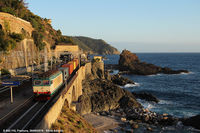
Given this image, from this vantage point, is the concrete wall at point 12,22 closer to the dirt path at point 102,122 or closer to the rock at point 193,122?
the dirt path at point 102,122

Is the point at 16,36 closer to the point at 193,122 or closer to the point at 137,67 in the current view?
the point at 193,122

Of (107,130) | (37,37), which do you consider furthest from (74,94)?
(37,37)

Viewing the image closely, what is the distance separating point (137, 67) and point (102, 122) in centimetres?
7896

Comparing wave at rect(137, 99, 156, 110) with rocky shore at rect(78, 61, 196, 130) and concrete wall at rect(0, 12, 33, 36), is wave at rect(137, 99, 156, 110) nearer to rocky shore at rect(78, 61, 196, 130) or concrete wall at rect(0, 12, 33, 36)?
rocky shore at rect(78, 61, 196, 130)

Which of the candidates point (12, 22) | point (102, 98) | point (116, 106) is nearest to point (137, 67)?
point (116, 106)

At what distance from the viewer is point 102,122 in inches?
1380

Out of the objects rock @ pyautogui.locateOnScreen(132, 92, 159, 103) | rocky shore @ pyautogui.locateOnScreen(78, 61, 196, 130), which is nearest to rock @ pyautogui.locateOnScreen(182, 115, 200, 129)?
rocky shore @ pyautogui.locateOnScreen(78, 61, 196, 130)

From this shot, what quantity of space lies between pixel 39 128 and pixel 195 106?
48.2 m

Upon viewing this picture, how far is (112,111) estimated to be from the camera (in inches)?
1644

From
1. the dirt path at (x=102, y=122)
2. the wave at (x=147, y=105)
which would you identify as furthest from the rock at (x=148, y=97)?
the dirt path at (x=102, y=122)

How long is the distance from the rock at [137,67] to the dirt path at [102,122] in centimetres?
6828

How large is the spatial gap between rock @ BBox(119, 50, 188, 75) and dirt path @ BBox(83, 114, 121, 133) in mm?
68284

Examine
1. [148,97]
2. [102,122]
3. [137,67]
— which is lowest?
[102,122]

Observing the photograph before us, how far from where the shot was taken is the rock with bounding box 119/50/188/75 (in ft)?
337
